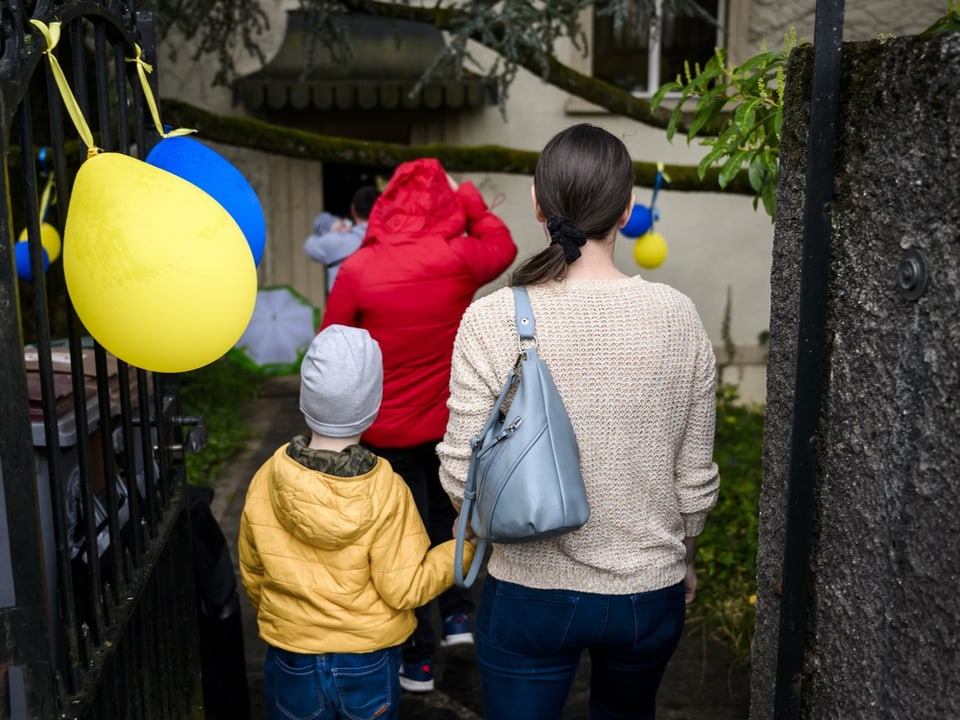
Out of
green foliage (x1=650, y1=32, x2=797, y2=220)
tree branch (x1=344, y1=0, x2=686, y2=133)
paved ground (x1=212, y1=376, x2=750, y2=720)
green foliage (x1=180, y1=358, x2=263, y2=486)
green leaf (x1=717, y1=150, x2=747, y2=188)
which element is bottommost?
Answer: green foliage (x1=180, y1=358, x2=263, y2=486)

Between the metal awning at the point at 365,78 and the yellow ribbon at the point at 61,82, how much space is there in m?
6.64

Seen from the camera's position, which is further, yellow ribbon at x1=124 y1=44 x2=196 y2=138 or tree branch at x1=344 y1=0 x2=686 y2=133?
tree branch at x1=344 y1=0 x2=686 y2=133

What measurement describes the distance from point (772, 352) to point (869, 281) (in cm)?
38

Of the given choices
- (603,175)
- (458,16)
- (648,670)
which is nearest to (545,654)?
(648,670)

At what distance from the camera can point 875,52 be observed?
1532 millimetres

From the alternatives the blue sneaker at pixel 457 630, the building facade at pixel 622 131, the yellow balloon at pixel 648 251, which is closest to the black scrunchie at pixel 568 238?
the blue sneaker at pixel 457 630

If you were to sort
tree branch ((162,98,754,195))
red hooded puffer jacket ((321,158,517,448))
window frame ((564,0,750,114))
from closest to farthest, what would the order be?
red hooded puffer jacket ((321,158,517,448)) < tree branch ((162,98,754,195)) < window frame ((564,0,750,114))

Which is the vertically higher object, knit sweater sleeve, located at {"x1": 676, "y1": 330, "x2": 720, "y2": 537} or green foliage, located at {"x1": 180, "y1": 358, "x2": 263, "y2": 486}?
knit sweater sleeve, located at {"x1": 676, "y1": 330, "x2": 720, "y2": 537}

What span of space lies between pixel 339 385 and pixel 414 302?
3.62 ft

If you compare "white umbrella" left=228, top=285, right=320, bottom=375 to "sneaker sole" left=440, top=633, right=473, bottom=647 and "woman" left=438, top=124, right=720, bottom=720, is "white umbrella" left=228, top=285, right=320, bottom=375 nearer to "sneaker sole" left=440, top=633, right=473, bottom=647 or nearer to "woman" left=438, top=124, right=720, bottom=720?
"sneaker sole" left=440, top=633, right=473, bottom=647

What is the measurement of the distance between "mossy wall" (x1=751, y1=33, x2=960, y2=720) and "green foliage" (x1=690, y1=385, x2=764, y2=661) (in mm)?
2347

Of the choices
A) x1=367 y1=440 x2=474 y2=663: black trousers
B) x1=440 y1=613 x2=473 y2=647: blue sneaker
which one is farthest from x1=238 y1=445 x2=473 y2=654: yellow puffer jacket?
x1=440 y1=613 x2=473 y2=647: blue sneaker

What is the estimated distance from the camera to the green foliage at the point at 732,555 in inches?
165

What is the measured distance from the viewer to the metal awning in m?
8.43
